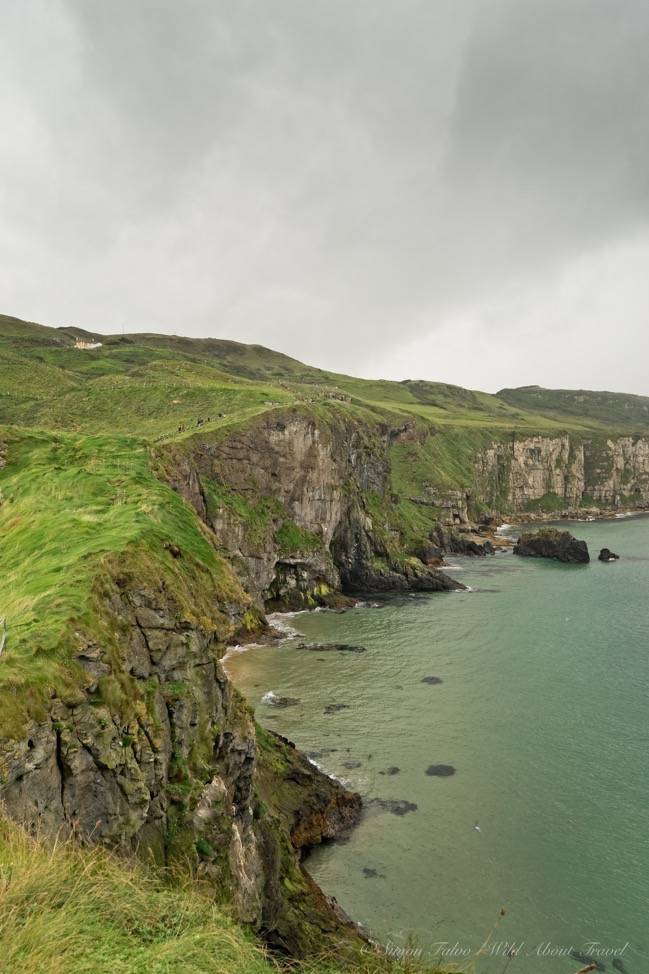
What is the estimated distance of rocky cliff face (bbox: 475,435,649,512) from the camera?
17175 cm

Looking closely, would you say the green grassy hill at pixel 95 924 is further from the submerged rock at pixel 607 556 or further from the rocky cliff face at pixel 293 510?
the submerged rock at pixel 607 556

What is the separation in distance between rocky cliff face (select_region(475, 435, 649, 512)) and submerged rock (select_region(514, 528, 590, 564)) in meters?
52.1

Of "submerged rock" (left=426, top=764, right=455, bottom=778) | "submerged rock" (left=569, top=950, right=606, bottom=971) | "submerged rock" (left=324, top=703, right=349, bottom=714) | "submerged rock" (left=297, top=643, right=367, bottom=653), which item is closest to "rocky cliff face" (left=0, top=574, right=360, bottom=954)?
"submerged rock" (left=569, top=950, right=606, bottom=971)

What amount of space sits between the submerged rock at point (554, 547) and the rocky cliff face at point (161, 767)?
92644mm

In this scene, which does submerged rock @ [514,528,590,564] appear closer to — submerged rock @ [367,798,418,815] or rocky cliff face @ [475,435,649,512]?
rocky cliff face @ [475,435,649,512]

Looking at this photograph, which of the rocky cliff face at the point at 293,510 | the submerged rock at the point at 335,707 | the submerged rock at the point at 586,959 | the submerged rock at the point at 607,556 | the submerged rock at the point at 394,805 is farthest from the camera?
the submerged rock at the point at 607,556

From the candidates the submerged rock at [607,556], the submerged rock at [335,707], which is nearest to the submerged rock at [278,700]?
the submerged rock at [335,707]

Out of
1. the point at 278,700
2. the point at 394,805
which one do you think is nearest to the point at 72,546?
the point at 394,805

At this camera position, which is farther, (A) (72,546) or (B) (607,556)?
(B) (607,556)

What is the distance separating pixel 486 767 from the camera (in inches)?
1350

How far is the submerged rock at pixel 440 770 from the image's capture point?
3356 cm

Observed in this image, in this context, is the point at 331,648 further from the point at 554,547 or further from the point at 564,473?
the point at 564,473

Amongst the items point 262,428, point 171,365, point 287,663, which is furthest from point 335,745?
point 171,365

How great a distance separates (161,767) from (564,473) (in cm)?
18626
